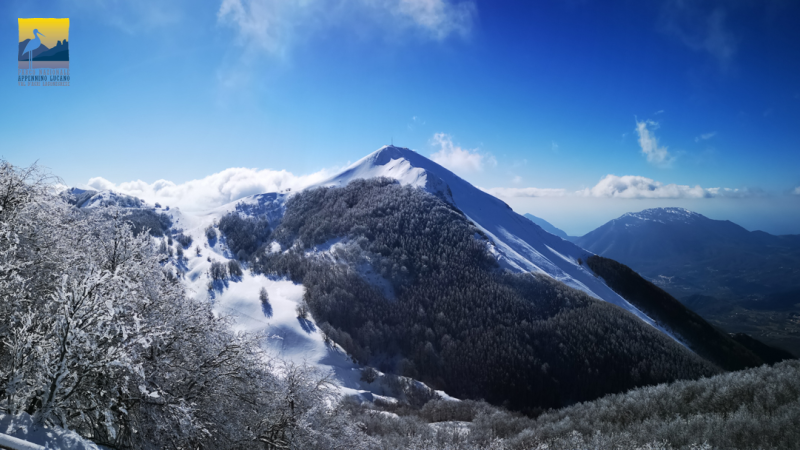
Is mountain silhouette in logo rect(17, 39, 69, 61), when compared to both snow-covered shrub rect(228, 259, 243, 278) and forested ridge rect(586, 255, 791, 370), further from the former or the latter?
forested ridge rect(586, 255, 791, 370)

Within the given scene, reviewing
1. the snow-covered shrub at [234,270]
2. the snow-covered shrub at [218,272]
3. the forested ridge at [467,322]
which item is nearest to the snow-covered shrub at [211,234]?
the forested ridge at [467,322]

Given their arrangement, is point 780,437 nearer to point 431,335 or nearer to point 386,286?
point 431,335

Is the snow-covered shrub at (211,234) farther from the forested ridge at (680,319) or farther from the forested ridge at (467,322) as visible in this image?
the forested ridge at (680,319)

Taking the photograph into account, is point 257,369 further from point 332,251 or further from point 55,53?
point 332,251

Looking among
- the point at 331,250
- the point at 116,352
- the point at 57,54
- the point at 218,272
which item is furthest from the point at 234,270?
the point at 116,352

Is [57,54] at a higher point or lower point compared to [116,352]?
higher
